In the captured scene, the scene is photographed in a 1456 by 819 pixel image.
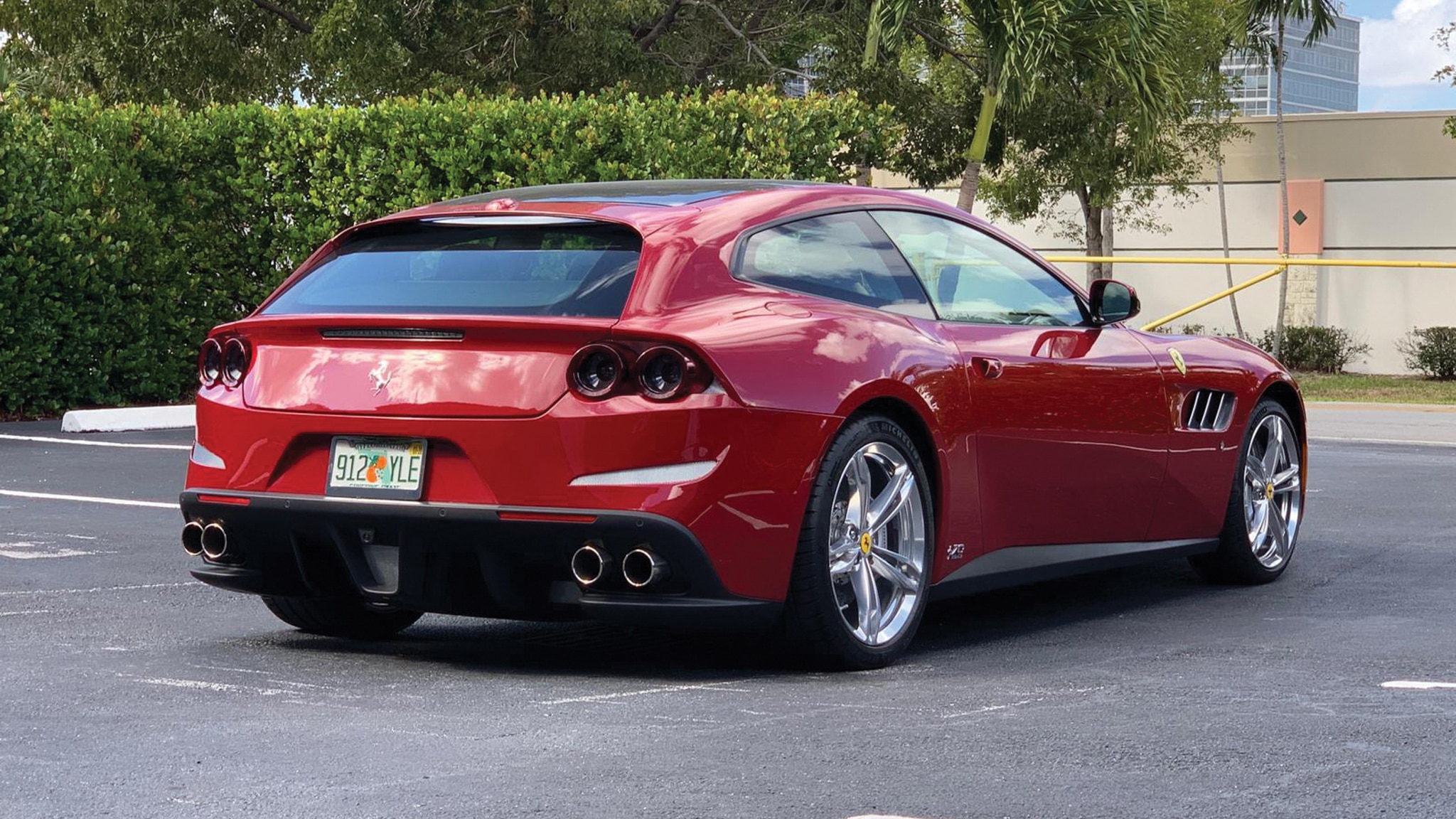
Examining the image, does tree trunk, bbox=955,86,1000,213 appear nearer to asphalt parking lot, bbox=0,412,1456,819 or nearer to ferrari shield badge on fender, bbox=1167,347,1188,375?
ferrari shield badge on fender, bbox=1167,347,1188,375

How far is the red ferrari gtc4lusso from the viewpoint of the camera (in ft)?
18.4

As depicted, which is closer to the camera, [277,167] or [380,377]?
[380,377]

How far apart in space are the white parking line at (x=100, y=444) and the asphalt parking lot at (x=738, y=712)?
6.54 meters

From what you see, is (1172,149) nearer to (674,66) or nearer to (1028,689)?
(674,66)

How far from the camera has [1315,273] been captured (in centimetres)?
3566

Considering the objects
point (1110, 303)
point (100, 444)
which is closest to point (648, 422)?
point (1110, 303)

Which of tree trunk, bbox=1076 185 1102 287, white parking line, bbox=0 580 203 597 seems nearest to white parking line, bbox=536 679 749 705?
white parking line, bbox=0 580 203 597

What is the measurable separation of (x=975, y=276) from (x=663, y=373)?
1767mm

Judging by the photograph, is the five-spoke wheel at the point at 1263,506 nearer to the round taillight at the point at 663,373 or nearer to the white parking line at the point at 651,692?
the white parking line at the point at 651,692

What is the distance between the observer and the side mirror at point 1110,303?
739cm

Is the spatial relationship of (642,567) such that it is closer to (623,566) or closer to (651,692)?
(623,566)

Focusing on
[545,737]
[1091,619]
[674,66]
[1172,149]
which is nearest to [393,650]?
[545,737]

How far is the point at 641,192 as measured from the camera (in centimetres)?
661

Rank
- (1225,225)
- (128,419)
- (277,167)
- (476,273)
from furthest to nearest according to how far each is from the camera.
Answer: (1225,225) < (277,167) < (128,419) < (476,273)
